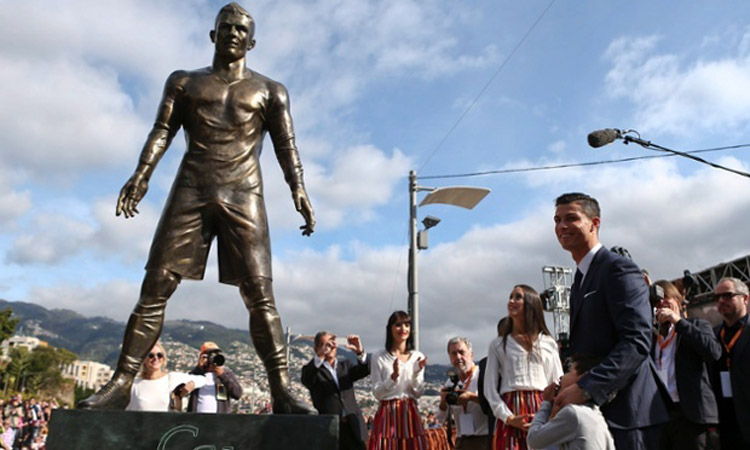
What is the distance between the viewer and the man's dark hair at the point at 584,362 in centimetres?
272

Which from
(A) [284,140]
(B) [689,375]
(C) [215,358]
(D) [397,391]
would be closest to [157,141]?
(A) [284,140]

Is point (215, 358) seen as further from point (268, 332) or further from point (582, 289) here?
point (582, 289)

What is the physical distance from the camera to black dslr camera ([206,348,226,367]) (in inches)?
233

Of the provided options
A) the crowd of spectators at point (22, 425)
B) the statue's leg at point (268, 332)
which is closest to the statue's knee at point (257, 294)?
the statue's leg at point (268, 332)

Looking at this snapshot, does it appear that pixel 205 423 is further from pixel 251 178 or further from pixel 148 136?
pixel 148 136

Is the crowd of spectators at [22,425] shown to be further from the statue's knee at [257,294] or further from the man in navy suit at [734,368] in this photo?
the man in navy suit at [734,368]

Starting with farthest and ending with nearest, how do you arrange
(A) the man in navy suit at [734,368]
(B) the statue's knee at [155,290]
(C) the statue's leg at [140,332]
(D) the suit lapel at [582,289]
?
(A) the man in navy suit at [734,368], (B) the statue's knee at [155,290], (C) the statue's leg at [140,332], (D) the suit lapel at [582,289]

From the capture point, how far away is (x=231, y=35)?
4.52 metres

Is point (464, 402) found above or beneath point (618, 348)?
beneath

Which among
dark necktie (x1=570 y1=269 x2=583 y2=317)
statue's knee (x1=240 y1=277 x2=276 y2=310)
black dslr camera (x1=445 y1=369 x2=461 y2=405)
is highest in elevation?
statue's knee (x1=240 y1=277 x2=276 y2=310)

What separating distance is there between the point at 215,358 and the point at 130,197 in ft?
7.65

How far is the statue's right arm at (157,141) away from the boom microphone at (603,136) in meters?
6.99

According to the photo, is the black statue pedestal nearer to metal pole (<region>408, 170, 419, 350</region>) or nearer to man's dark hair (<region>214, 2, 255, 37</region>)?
man's dark hair (<region>214, 2, 255, 37</region>)

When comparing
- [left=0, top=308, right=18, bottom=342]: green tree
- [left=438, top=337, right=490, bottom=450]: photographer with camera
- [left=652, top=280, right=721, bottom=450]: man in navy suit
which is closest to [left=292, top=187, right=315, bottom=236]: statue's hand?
[left=438, top=337, right=490, bottom=450]: photographer with camera
